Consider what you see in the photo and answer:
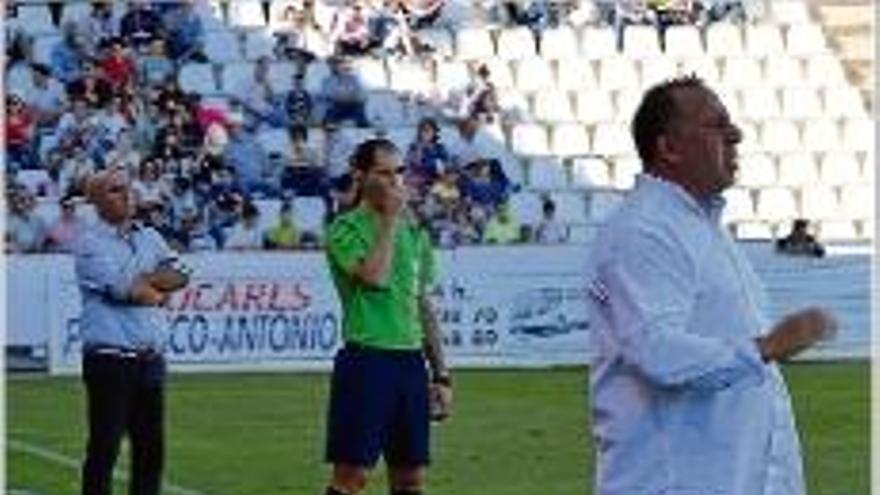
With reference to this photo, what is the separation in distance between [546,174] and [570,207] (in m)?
1.20

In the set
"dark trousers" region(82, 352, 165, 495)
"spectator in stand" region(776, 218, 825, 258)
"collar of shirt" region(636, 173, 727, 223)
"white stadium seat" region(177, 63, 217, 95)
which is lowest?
"dark trousers" region(82, 352, 165, 495)

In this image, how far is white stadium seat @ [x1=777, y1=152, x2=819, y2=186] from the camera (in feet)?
120

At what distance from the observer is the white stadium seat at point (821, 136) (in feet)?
122

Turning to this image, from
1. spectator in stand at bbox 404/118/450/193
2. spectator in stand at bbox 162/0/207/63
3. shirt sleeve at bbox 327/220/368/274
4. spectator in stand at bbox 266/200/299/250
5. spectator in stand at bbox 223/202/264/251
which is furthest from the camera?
spectator in stand at bbox 162/0/207/63

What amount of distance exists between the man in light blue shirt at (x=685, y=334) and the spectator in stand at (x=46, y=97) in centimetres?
2688

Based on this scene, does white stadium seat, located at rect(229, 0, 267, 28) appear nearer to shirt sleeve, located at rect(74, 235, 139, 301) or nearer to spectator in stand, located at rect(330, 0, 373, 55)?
spectator in stand, located at rect(330, 0, 373, 55)

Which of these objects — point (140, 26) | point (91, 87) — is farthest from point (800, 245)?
point (140, 26)

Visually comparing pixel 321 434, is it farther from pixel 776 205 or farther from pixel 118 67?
pixel 776 205

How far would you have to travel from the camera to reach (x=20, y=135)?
32.6 metres

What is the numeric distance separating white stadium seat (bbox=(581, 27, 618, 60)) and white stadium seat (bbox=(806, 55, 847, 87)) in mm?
2852

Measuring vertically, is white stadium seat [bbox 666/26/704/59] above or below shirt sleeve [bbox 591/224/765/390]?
above

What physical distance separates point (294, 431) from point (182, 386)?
5.20 m

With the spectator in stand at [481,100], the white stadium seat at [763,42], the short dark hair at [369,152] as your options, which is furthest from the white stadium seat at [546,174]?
the short dark hair at [369,152]

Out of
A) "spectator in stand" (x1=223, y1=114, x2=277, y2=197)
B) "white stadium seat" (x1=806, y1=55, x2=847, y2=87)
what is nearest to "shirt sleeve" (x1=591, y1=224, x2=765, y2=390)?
"spectator in stand" (x1=223, y1=114, x2=277, y2=197)
